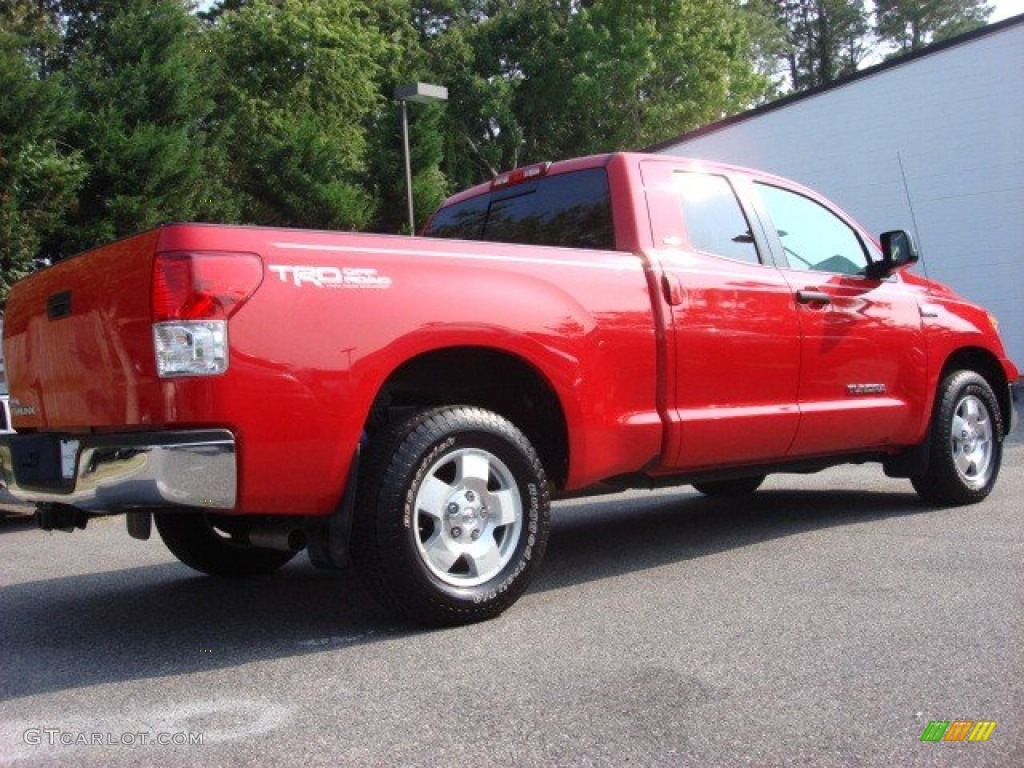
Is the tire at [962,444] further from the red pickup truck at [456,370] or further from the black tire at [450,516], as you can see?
the black tire at [450,516]

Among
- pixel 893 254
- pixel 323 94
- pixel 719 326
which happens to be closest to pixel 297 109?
pixel 323 94

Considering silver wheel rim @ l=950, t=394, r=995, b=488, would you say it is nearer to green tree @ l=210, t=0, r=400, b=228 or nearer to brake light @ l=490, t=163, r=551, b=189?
brake light @ l=490, t=163, r=551, b=189

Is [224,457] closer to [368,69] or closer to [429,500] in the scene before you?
[429,500]

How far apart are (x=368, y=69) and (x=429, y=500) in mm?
32328

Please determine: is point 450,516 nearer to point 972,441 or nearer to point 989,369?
point 972,441

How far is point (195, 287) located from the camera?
315 cm

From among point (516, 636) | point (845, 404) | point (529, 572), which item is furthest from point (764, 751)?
point (845, 404)

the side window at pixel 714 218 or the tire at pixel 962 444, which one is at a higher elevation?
the side window at pixel 714 218

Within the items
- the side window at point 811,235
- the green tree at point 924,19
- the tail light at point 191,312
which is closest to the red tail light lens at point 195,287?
the tail light at point 191,312

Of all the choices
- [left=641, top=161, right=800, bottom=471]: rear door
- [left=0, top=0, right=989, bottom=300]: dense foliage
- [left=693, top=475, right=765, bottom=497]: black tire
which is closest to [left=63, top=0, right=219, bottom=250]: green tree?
[left=0, top=0, right=989, bottom=300]: dense foliage

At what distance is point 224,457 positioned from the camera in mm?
3172

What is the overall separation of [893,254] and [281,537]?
3775 millimetres

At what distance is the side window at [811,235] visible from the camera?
5328 millimetres

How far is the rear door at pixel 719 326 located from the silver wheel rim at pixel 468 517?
Answer: 36.8 inches
